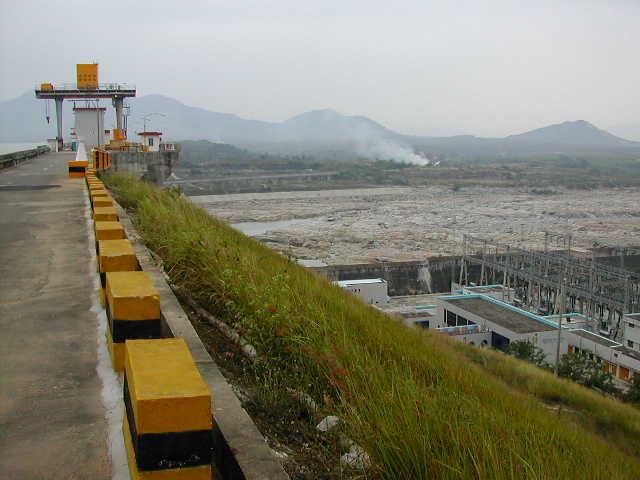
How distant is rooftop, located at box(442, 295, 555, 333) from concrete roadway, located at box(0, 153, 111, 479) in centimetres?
1623

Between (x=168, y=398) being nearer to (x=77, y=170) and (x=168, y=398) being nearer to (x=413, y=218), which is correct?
(x=77, y=170)

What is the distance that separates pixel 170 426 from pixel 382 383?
1.25 m

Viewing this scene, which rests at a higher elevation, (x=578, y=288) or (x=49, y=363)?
(x=49, y=363)

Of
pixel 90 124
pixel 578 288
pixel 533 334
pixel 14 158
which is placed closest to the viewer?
pixel 533 334

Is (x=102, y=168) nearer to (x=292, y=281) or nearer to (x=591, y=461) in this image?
(x=292, y=281)

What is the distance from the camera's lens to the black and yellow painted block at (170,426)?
2518 mm

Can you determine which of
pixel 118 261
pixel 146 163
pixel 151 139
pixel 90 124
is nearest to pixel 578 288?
pixel 146 163

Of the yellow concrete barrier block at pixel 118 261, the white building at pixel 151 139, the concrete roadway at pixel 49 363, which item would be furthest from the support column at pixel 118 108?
the yellow concrete barrier block at pixel 118 261

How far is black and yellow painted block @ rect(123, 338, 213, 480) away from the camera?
2518 mm

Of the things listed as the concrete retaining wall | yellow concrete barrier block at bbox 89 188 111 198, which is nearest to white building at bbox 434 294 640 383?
the concrete retaining wall

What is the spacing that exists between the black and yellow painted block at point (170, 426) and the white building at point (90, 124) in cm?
3733

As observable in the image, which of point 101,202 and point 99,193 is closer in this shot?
point 101,202

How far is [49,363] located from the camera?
4344 mm

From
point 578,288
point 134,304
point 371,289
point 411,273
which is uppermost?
point 134,304
